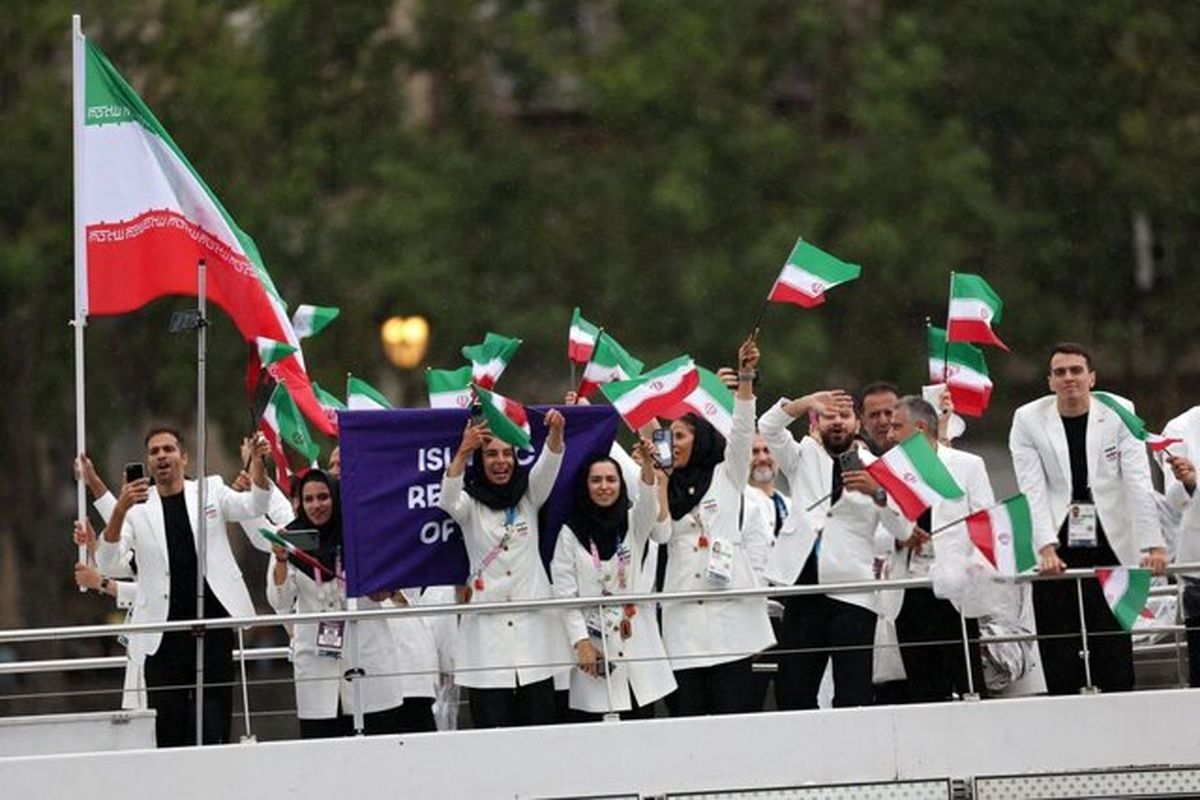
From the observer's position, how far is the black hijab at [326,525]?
13852mm

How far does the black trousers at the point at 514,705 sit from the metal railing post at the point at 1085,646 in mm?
2293

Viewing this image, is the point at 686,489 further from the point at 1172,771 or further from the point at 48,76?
the point at 48,76

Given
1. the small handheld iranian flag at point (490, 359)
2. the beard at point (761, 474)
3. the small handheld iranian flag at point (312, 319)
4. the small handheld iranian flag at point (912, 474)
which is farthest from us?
the small handheld iranian flag at point (312, 319)

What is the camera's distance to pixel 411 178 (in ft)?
95.8

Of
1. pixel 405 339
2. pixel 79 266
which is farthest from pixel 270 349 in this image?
pixel 405 339

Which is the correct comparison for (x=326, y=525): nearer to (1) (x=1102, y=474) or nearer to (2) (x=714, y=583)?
(2) (x=714, y=583)

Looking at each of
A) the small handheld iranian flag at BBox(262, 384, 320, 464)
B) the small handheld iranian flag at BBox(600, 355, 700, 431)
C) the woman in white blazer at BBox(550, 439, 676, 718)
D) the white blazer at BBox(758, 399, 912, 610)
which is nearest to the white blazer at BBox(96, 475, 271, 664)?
the small handheld iranian flag at BBox(262, 384, 320, 464)

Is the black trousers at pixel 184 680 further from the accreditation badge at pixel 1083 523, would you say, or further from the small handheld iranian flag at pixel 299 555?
the accreditation badge at pixel 1083 523

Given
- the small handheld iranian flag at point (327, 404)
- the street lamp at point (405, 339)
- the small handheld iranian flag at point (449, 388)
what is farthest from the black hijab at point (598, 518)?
the street lamp at point (405, 339)

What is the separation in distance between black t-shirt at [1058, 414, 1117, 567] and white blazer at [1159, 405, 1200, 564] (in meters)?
0.47

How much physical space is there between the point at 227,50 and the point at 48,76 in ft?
5.78

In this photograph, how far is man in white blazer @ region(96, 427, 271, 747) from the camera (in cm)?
1357

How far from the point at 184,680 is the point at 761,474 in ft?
10.6

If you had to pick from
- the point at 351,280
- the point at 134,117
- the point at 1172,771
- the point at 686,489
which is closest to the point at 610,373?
the point at 686,489
